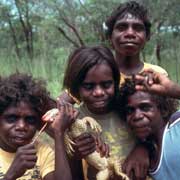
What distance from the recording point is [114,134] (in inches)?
104

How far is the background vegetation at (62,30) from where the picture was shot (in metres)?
10.1

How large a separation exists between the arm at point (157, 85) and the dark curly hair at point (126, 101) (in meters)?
0.04

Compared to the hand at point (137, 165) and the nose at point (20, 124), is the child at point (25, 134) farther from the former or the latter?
the hand at point (137, 165)

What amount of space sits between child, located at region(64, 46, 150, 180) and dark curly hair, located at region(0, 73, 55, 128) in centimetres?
15

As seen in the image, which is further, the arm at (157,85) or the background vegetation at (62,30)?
the background vegetation at (62,30)

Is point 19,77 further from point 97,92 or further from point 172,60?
point 172,60

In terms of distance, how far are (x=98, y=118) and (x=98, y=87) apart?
0.21m

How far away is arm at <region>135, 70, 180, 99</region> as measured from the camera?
2553 millimetres

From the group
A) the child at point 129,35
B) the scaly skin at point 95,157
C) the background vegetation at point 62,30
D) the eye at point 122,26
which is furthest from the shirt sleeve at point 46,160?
the background vegetation at point 62,30

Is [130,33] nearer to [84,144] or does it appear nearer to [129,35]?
[129,35]

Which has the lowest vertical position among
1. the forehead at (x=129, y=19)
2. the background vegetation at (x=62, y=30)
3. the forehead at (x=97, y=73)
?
the background vegetation at (x=62, y=30)

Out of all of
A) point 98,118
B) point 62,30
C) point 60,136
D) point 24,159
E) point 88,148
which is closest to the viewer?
point 24,159

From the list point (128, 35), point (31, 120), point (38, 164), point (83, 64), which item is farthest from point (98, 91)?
point (128, 35)

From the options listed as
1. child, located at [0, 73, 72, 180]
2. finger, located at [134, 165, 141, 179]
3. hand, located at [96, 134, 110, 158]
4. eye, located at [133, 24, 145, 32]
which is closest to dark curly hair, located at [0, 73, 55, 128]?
child, located at [0, 73, 72, 180]
